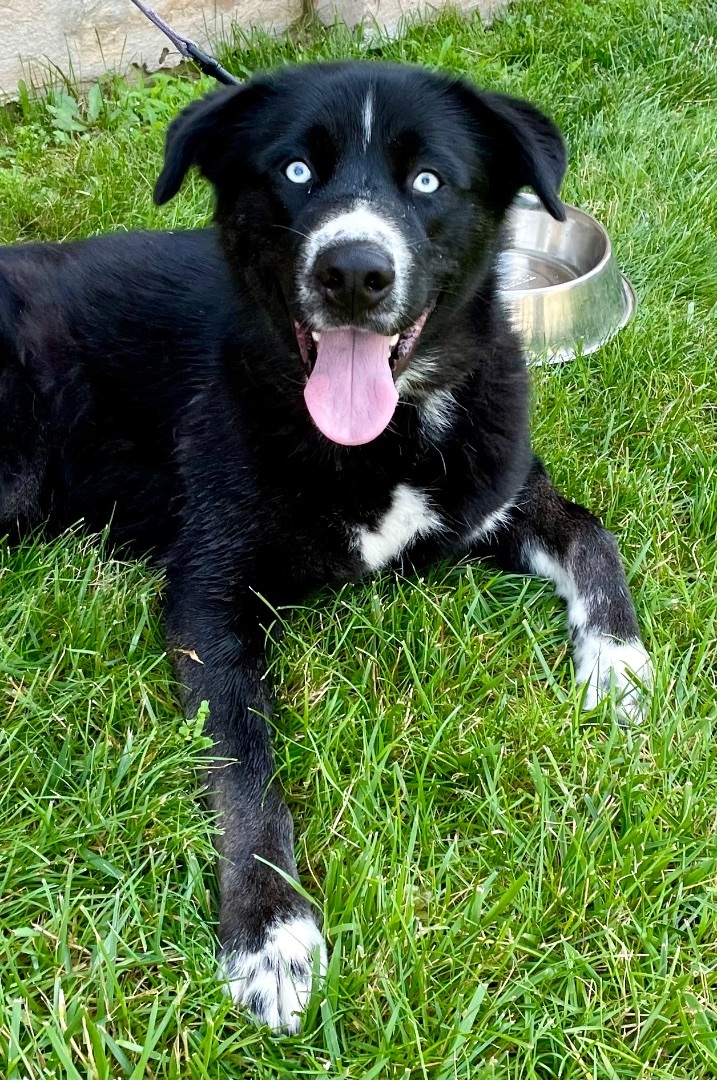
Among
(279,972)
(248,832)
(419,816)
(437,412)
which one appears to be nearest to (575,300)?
(437,412)

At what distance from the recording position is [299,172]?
2.14m

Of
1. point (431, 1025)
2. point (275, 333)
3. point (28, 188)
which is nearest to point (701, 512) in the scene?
point (275, 333)

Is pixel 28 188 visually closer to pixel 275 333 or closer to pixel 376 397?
pixel 275 333

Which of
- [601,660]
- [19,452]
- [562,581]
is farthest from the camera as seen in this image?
[19,452]

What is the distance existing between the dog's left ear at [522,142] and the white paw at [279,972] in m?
1.63

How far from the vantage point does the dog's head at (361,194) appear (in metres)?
2.02

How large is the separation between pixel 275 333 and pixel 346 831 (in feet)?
3.89

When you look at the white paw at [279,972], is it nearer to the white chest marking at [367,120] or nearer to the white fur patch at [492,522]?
the white fur patch at [492,522]

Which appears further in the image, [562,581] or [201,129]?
[562,581]

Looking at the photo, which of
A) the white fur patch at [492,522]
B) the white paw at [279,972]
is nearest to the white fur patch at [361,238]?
the white fur patch at [492,522]

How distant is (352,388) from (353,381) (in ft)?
0.06

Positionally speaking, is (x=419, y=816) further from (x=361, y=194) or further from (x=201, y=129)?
(x=201, y=129)

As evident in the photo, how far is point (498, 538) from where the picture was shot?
2.66 meters

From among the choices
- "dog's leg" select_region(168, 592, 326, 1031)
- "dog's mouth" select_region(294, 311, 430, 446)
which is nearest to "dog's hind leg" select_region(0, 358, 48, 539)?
"dog's leg" select_region(168, 592, 326, 1031)
